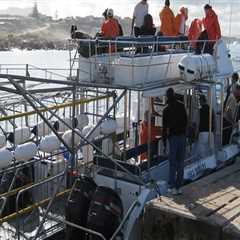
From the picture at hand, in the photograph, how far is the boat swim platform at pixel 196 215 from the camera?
23.9ft

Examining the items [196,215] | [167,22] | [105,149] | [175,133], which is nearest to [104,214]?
[196,215]

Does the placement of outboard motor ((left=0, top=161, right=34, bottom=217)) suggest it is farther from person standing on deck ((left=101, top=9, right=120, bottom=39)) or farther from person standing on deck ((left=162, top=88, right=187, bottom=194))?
person standing on deck ((left=101, top=9, right=120, bottom=39))

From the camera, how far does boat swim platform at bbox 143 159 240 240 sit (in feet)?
23.9

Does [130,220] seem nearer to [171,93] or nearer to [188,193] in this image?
[188,193]

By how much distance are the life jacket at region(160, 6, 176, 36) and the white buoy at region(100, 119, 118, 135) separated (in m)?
2.88

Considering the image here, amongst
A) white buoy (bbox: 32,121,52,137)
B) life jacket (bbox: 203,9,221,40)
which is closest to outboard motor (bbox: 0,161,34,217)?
white buoy (bbox: 32,121,52,137)

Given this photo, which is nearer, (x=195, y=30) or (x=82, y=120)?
(x=82, y=120)

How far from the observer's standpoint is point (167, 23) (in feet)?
37.4

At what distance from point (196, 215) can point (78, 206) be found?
1.96 metres

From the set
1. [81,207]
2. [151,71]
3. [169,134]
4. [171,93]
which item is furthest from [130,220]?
[151,71]

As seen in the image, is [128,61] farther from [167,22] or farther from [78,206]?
[167,22]

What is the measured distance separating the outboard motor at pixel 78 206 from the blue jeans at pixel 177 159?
4.32 ft

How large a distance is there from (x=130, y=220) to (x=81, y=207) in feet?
2.70

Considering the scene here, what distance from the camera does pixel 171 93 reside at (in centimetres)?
811
